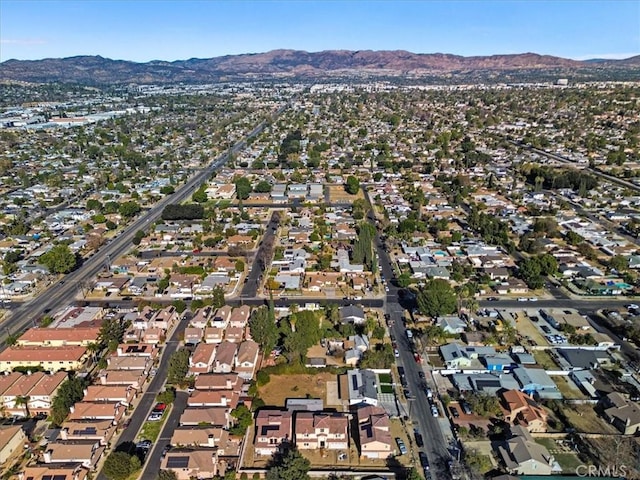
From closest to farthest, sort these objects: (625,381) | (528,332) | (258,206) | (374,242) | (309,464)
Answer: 1. (309,464)
2. (625,381)
3. (528,332)
4. (374,242)
5. (258,206)

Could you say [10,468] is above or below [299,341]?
below

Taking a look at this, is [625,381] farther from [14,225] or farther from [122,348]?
[14,225]

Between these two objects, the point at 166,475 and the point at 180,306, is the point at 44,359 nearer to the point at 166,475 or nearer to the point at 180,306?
the point at 180,306

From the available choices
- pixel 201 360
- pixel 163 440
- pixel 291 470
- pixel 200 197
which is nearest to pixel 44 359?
pixel 201 360

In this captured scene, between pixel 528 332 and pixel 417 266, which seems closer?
pixel 528 332

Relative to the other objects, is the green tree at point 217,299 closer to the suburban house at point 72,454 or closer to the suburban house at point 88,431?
the suburban house at point 88,431

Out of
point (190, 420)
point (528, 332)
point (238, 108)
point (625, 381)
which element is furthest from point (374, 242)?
point (238, 108)

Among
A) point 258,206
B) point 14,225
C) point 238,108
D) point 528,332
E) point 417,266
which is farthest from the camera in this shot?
point 238,108
